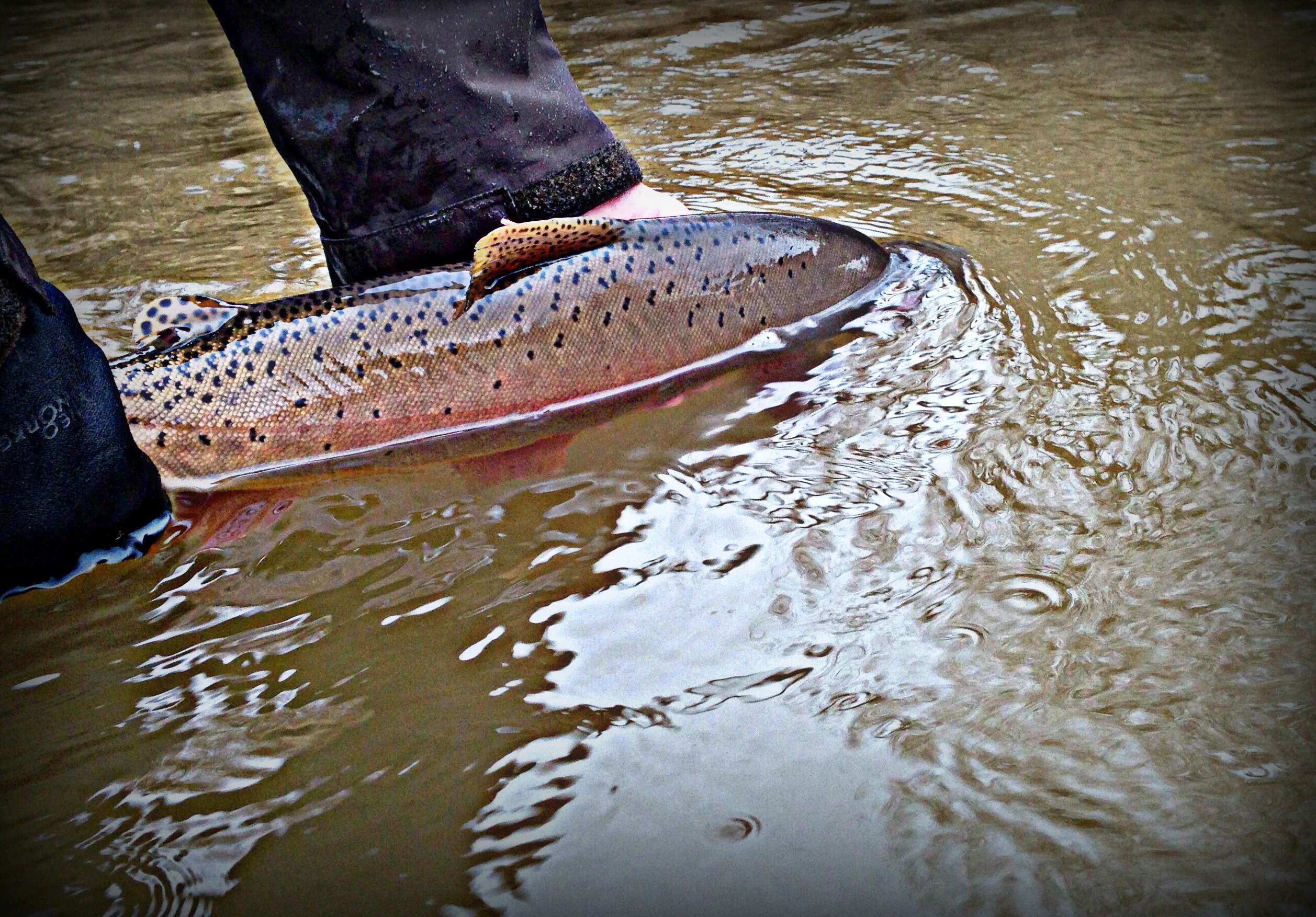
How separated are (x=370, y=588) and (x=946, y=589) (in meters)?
1.16

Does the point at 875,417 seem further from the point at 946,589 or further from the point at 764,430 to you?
the point at 946,589

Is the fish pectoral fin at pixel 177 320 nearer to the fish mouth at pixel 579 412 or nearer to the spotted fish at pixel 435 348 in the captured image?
the spotted fish at pixel 435 348

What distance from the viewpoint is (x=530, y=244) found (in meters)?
2.68

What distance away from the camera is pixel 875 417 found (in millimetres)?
2463

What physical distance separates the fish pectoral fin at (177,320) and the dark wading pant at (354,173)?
372 mm

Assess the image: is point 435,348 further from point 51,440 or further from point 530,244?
point 51,440

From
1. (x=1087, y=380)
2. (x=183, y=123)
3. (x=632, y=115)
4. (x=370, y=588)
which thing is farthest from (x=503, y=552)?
(x=183, y=123)

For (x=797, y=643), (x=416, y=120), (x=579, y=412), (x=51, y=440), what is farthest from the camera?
(x=579, y=412)

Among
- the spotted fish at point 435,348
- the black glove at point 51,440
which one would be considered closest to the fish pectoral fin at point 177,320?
the spotted fish at point 435,348

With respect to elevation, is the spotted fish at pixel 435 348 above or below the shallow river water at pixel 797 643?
above

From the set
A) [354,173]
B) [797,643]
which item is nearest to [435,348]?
[354,173]

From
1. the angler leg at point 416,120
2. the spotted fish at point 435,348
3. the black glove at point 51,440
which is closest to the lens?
the black glove at point 51,440

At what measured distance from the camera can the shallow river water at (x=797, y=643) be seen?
1.40m

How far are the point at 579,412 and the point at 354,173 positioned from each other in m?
0.88
